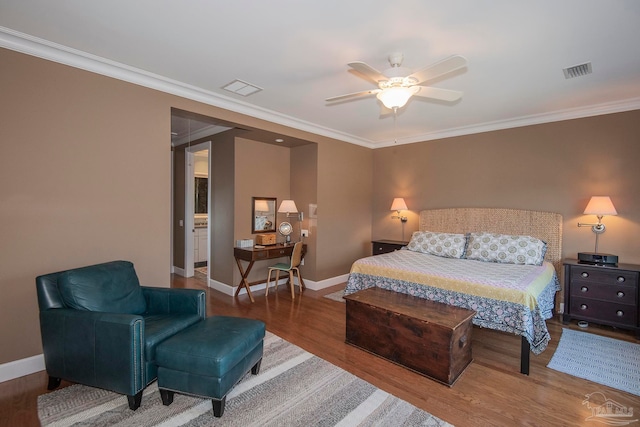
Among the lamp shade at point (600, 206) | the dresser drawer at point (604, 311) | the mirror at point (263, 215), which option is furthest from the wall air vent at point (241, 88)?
the dresser drawer at point (604, 311)

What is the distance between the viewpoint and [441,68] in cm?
207

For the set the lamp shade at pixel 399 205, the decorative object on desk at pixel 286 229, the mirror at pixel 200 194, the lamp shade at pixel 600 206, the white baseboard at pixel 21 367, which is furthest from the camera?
the mirror at pixel 200 194

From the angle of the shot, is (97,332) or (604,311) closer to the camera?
(97,332)

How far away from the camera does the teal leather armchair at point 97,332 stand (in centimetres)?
194

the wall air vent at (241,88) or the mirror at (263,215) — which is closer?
the wall air vent at (241,88)

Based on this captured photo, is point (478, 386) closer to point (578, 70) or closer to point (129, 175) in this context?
point (578, 70)

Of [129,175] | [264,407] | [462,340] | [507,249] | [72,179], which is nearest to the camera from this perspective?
[264,407]

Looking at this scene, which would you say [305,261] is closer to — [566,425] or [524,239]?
[524,239]

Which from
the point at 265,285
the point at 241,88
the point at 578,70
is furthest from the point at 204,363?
the point at 578,70

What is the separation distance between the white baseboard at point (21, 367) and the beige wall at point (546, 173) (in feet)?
16.4

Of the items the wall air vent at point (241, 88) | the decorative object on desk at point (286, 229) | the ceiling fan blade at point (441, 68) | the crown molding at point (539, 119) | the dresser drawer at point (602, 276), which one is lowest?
the dresser drawer at point (602, 276)

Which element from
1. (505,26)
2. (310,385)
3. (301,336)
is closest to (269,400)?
(310,385)

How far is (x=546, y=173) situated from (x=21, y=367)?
606 centimetres

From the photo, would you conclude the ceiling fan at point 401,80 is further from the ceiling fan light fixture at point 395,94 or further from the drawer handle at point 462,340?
the drawer handle at point 462,340
